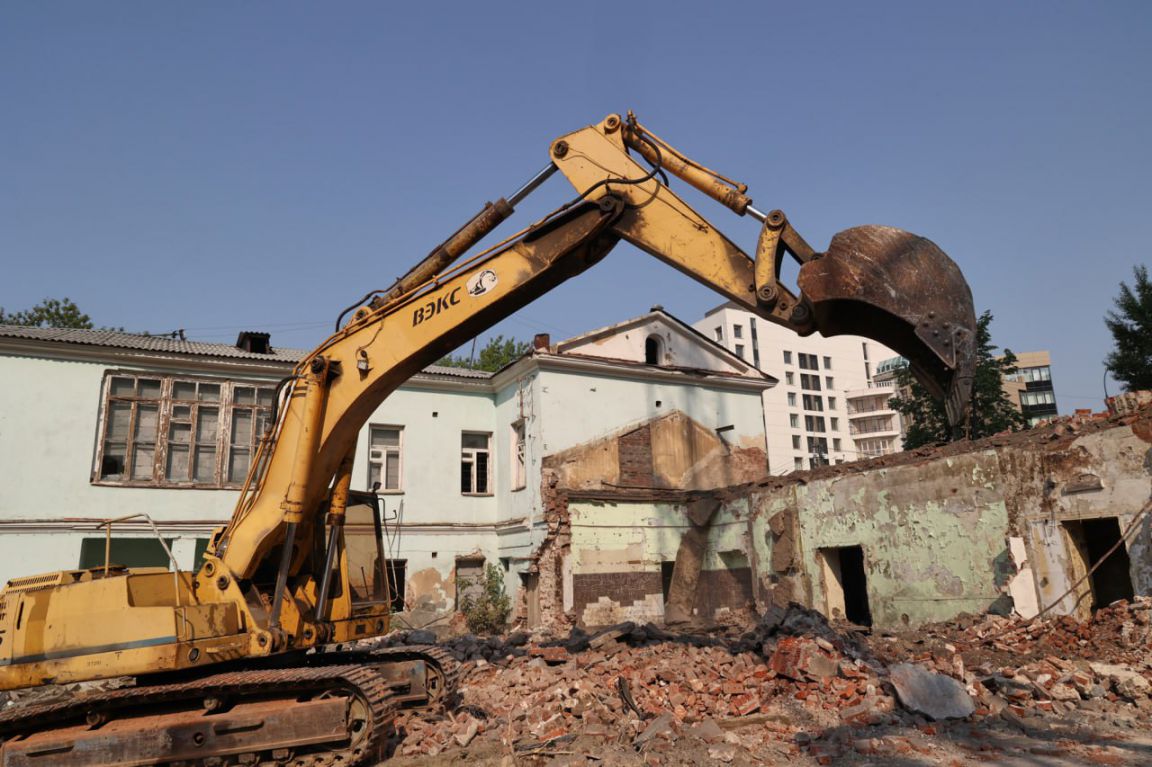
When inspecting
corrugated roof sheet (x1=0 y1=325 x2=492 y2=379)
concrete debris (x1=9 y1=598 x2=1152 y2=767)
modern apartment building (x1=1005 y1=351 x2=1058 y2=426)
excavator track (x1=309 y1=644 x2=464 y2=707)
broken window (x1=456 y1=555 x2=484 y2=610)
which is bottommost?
concrete debris (x1=9 y1=598 x2=1152 y2=767)

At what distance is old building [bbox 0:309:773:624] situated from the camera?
52.4ft

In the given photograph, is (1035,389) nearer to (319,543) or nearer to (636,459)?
(636,459)

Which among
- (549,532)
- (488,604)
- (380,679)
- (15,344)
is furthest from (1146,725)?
(15,344)

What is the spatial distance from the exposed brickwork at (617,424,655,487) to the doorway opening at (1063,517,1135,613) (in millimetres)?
10136

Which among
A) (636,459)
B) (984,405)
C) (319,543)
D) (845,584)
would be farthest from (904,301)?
(984,405)

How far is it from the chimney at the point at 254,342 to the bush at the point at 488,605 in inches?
321

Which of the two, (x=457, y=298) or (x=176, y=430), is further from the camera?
(x=176, y=430)

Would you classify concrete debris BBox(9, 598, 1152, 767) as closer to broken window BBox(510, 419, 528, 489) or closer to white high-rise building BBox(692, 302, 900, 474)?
broken window BBox(510, 419, 528, 489)

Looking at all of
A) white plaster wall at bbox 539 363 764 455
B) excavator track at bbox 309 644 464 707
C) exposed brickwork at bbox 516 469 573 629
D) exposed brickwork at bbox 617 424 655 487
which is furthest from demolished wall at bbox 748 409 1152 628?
excavator track at bbox 309 644 464 707

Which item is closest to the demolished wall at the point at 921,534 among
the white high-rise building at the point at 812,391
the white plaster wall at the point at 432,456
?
the white plaster wall at the point at 432,456

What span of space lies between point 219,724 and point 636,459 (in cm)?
1390

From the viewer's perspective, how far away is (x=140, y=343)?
59.4 ft

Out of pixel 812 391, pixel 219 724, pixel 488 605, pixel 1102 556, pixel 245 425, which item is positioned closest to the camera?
pixel 219 724

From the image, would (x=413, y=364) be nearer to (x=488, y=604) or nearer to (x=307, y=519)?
(x=307, y=519)
